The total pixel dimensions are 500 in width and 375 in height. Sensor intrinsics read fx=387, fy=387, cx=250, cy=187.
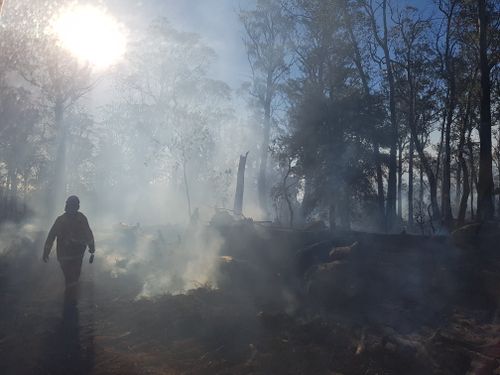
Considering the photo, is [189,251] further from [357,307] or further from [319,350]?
[319,350]

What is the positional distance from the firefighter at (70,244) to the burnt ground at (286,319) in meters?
0.56

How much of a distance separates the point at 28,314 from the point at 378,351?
6.04 metres

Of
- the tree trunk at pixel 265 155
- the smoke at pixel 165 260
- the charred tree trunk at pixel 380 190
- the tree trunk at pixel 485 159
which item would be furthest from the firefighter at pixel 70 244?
the tree trunk at pixel 265 155

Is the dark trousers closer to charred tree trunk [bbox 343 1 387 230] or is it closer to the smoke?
the smoke

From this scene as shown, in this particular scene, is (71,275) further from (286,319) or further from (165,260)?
(165,260)

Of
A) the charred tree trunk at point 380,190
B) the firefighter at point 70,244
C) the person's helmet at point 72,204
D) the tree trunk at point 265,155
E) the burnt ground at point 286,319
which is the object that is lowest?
the burnt ground at point 286,319

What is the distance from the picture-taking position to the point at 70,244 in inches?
296

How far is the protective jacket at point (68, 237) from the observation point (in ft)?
24.6

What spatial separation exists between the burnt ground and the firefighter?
0.56 meters

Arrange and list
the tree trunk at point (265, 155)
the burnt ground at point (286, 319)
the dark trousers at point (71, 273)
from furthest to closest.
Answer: the tree trunk at point (265, 155), the dark trousers at point (71, 273), the burnt ground at point (286, 319)

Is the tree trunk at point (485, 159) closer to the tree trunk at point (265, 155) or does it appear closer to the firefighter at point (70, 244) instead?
the firefighter at point (70, 244)

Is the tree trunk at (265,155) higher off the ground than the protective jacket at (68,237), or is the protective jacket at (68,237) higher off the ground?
the tree trunk at (265,155)

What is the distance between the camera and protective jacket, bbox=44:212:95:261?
7492 mm

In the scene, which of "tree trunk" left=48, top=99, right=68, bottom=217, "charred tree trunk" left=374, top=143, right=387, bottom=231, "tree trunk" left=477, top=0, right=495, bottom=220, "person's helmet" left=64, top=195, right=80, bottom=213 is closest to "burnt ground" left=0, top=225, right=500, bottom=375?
"person's helmet" left=64, top=195, right=80, bottom=213
